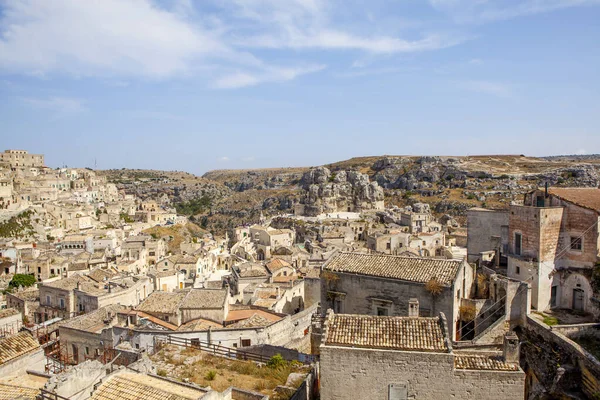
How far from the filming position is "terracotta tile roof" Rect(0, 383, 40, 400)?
36.4 ft

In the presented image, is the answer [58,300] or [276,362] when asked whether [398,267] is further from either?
[58,300]

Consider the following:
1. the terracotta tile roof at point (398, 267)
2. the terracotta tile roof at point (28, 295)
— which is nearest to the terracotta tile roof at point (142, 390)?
the terracotta tile roof at point (398, 267)

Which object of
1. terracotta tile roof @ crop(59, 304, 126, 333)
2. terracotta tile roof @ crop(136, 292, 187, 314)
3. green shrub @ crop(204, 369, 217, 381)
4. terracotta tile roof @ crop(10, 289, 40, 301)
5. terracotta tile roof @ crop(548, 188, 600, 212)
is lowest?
terracotta tile roof @ crop(10, 289, 40, 301)

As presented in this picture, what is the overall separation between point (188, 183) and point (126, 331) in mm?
137045

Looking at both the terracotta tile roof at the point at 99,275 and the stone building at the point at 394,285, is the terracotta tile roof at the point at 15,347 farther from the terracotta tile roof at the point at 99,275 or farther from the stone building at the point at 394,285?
the terracotta tile roof at the point at 99,275

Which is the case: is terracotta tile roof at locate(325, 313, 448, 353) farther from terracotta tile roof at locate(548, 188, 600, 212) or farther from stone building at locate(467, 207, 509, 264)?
stone building at locate(467, 207, 509, 264)

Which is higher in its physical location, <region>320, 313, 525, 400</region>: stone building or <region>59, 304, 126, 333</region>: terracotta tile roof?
<region>320, 313, 525, 400</region>: stone building

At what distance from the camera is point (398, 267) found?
17.6 metres

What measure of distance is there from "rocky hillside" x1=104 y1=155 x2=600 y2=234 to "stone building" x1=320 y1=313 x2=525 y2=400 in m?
65.1

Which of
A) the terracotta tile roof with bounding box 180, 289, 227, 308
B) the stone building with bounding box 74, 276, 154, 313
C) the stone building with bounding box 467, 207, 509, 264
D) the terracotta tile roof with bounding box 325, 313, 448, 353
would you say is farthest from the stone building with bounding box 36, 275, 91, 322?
the stone building with bounding box 467, 207, 509, 264

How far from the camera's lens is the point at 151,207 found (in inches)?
3831

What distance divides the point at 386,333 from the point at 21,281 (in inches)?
1516

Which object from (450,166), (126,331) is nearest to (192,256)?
(126,331)

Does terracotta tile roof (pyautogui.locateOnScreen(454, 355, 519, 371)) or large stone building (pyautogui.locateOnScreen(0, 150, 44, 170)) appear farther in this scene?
large stone building (pyautogui.locateOnScreen(0, 150, 44, 170))
